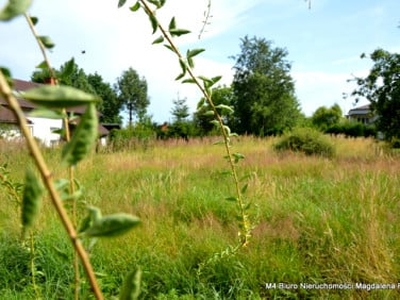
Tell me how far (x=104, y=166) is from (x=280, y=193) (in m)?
3.61

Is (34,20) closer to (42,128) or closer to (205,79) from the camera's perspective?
(205,79)

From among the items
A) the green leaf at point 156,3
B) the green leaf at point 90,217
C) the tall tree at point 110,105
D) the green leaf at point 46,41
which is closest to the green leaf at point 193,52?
the green leaf at point 156,3

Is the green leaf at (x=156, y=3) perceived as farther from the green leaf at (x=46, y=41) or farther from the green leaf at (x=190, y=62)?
the green leaf at (x=46, y=41)

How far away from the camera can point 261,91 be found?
26047 mm

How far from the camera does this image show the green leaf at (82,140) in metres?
0.24

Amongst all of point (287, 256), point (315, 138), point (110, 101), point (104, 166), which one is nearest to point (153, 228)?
point (287, 256)

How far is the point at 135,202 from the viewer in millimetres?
4027

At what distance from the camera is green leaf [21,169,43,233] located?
0.23 meters

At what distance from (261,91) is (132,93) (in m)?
17.8

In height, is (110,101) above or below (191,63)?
above

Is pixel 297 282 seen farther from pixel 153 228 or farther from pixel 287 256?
pixel 153 228

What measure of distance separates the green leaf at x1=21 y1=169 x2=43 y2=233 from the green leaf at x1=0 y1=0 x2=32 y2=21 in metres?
0.09

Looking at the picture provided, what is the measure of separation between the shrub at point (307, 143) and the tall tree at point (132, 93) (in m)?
31.6

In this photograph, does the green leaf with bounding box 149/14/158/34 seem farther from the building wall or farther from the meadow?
the meadow
